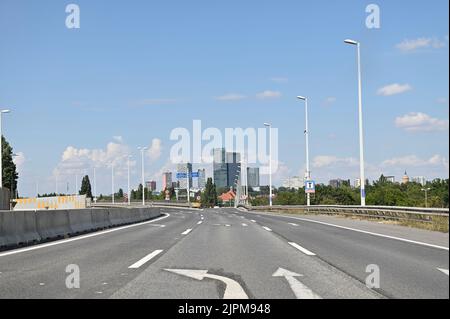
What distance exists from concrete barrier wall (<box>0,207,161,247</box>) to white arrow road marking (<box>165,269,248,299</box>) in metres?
7.30

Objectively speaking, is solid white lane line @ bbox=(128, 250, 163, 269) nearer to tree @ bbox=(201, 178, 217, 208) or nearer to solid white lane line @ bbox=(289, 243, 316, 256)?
solid white lane line @ bbox=(289, 243, 316, 256)

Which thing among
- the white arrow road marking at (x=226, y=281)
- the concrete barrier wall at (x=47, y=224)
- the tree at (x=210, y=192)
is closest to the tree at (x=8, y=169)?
the tree at (x=210, y=192)

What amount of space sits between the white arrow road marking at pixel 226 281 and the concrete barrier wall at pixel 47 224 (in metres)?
7.30

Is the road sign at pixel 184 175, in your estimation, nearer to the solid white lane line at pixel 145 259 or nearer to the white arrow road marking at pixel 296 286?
the solid white lane line at pixel 145 259

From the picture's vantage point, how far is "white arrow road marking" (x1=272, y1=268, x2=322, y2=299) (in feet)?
23.8

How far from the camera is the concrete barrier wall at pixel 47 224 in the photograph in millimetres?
15461

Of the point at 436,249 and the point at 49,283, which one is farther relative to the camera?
the point at 436,249

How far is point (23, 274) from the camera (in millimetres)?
9789

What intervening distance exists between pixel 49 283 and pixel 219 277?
108 inches

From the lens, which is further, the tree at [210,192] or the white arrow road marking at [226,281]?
the tree at [210,192]

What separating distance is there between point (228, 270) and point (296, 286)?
7.15ft

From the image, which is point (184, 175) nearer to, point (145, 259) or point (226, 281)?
point (145, 259)
